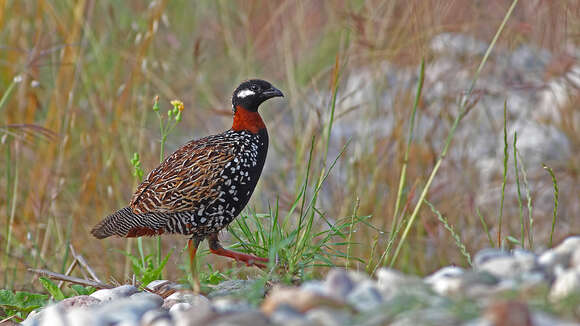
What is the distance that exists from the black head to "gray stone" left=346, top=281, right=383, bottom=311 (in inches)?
75.9

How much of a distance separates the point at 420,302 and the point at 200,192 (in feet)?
6.08

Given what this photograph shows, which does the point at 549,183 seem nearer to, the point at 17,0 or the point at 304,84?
the point at 304,84

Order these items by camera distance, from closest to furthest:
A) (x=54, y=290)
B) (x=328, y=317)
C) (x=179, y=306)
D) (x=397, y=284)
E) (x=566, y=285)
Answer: (x=328, y=317) → (x=566, y=285) → (x=397, y=284) → (x=179, y=306) → (x=54, y=290)

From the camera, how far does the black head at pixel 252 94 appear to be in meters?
4.13

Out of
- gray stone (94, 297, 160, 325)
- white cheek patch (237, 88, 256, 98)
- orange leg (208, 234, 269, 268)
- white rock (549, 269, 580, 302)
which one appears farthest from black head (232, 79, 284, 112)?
white rock (549, 269, 580, 302)

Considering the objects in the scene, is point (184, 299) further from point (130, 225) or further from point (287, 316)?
point (287, 316)

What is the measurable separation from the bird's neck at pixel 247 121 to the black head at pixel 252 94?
0.03 metres

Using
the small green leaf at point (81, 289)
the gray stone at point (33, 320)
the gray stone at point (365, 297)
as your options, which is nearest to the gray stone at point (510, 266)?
the gray stone at point (365, 297)

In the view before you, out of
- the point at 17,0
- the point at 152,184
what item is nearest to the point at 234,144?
the point at 152,184

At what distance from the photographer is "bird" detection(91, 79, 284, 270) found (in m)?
3.80

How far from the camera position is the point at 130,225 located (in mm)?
3934

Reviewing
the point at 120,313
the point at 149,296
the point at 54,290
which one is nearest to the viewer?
the point at 120,313

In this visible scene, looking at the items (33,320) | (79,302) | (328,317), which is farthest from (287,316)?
(33,320)

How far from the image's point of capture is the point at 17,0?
5926 millimetres
